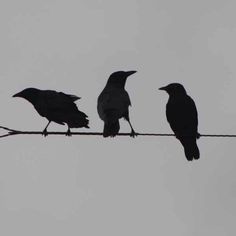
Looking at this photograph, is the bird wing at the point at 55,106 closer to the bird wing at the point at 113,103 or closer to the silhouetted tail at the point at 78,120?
the silhouetted tail at the point at 78,120

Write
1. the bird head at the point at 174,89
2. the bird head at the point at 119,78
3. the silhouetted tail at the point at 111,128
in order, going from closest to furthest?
the silhouetted tail at the point at 111,128, the bird head at the point at 119,78, the bird head at the point at 174,89

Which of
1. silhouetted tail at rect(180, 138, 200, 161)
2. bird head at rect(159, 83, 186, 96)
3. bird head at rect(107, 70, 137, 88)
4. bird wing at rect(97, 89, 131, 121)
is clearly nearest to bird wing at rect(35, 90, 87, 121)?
bird wing at rect(97, 89, 131, 121)

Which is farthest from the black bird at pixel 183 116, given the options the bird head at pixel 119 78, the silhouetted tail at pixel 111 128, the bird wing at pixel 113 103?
the silhouetted tail at pixel 111 128

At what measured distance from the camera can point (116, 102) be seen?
1178cm

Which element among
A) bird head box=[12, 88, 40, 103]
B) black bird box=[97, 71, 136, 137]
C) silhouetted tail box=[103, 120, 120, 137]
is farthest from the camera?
bird head box=[12, 88, 40, 103]

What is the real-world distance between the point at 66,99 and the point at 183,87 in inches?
122

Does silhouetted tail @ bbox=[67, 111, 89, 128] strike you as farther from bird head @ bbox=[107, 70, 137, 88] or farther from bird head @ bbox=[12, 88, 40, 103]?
bird head @ bbox=[107, 70, 137, 88]

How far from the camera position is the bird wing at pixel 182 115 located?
1305 cm

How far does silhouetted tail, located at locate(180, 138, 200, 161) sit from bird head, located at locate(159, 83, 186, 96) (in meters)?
1.52

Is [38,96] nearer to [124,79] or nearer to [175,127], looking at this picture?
[124,79]

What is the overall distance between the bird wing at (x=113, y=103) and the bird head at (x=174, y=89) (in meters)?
1.56

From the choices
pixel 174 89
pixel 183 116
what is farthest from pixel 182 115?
pixel 174 89

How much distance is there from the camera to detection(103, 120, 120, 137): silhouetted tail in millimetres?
10480

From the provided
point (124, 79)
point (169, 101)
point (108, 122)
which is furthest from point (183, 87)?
point (108, 122)
